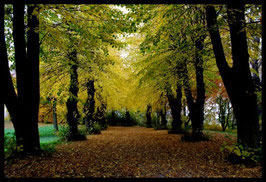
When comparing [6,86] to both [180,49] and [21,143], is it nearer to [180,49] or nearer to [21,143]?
[21,143]

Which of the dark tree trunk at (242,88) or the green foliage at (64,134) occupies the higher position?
the dark tree trunk at (242,88)

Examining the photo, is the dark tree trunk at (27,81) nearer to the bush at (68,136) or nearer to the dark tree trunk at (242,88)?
the bush at (68,136)

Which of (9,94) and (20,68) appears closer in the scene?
(9,94)

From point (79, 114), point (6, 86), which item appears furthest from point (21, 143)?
point (79, 114)

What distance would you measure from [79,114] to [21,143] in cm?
674

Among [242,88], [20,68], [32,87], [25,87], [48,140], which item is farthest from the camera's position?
[48,140]

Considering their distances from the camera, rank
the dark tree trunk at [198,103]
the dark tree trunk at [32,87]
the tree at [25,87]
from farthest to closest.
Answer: the dark tree trunk at [198,103]
the dark tree trunk at [32,87]
the tree at [25,87]

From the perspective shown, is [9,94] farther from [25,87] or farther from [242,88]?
[242,88]

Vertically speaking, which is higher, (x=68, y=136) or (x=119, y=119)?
(x=68, y=136)

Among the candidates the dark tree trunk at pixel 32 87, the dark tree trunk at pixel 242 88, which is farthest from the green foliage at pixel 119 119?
the dark tree trunk at pixel 242 88

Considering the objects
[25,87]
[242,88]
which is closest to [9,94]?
[25,87]

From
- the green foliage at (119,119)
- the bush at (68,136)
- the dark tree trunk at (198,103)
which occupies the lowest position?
the green foliage at (119,119)

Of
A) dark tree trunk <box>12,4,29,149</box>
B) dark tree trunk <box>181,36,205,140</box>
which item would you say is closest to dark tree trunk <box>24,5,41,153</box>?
dark tree trunk <box>12,4,29,149</box>

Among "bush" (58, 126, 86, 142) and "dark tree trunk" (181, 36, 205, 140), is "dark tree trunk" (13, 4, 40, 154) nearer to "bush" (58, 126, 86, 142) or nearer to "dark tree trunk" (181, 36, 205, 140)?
"bush" (58, 126, 86, 142)
